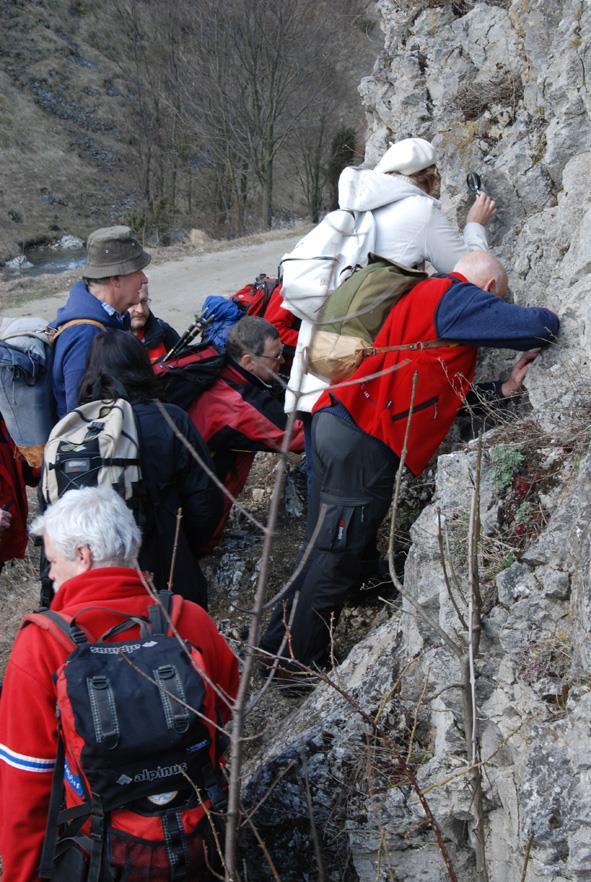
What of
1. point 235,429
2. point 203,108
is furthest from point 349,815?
point 203,108

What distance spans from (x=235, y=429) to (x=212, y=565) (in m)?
1.31

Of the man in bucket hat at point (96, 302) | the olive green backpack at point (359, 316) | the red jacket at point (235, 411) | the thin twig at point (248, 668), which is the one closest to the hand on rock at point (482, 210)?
the olive green backpack at point (359, 316)

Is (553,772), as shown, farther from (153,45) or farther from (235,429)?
(153,45)

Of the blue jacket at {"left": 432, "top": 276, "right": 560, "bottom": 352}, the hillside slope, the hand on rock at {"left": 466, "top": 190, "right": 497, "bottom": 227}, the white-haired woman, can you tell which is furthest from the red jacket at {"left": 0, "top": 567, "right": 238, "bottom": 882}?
the hillside slope

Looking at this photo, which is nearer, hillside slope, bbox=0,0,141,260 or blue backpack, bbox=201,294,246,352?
blue backpack, bbox=201,294,246,352

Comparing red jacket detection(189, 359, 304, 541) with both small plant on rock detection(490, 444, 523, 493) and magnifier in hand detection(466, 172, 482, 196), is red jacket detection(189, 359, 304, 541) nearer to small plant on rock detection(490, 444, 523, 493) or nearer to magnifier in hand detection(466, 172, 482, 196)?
small plant on rock detection(490, 444, 523, 493)

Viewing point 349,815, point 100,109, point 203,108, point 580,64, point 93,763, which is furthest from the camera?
point 100,109

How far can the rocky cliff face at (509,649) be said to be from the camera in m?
2.40

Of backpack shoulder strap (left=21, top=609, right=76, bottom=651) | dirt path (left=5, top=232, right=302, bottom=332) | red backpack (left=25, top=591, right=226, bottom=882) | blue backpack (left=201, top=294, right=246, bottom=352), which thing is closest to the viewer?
red backpack (left=25, top=591, right=226, bottom=882)

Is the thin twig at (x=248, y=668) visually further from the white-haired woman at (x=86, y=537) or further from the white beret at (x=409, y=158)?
the white beret at (x=409, y=158)

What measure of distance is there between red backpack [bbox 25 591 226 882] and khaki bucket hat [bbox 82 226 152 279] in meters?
2.52

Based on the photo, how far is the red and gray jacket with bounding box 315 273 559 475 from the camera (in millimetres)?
3254

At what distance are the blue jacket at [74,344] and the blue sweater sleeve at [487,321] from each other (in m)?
1.68

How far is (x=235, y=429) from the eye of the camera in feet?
14.8
